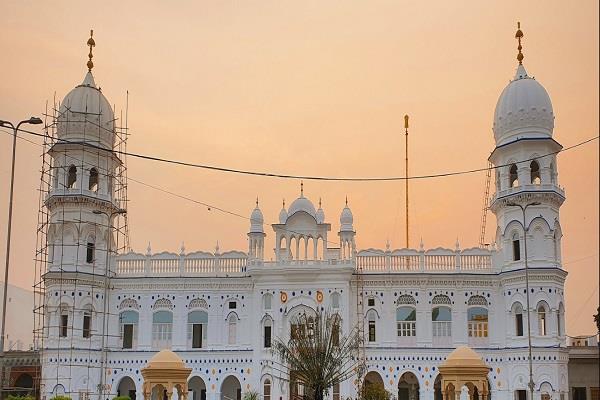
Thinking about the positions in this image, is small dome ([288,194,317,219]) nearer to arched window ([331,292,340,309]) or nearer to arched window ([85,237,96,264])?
arched window ([331,292,340,309])

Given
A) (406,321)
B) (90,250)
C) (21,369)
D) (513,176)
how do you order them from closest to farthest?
(406,321)
(513,176)
(90,250)
(21,369)

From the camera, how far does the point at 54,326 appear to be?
49812 mm

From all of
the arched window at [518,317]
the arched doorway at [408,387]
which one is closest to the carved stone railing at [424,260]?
the arched window at [518,317]

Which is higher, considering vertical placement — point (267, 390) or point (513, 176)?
point (513, 176)

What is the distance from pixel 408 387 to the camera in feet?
164

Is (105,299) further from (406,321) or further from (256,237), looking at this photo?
(406,321)

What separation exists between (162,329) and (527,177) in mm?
22821

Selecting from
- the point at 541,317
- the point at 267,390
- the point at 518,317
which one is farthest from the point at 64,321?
the point at 541,317

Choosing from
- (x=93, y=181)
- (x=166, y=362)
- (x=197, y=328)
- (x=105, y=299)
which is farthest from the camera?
(x=93, y=181)

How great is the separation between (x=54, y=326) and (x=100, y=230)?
6174 millimetres

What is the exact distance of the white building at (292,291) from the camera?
48875 millimetres

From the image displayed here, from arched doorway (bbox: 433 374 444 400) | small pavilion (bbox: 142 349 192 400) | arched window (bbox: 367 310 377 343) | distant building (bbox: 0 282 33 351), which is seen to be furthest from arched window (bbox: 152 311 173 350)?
distant building (bbox: 0 282 33 351)

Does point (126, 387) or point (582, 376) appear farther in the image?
point (582, 376)

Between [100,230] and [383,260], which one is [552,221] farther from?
[100,230]
